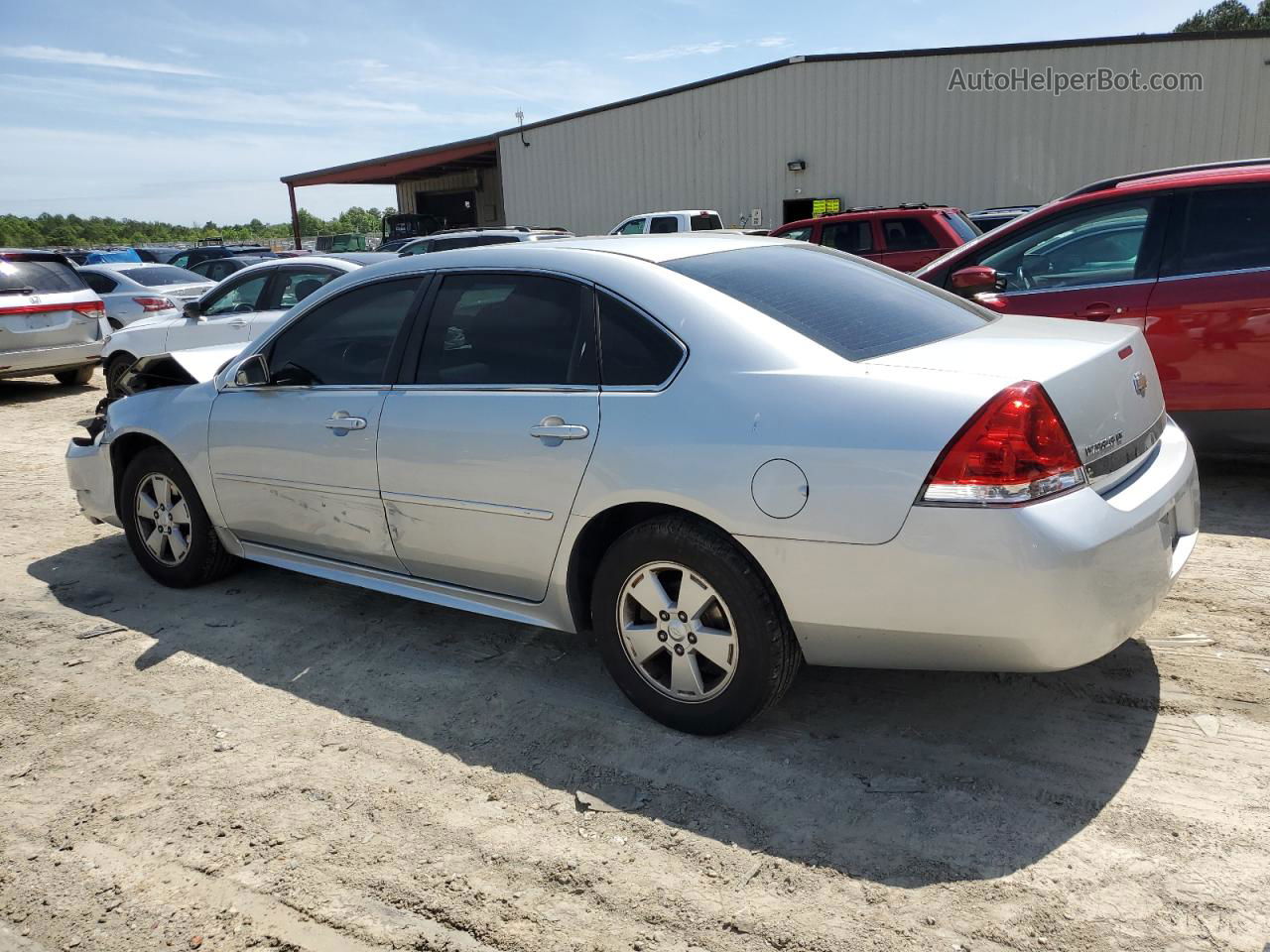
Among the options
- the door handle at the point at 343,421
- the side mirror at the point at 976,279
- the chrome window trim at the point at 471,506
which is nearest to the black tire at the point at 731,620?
the chrome window trim at the point at 471,506

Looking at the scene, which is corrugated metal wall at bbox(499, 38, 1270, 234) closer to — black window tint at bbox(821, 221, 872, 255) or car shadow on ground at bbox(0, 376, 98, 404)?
black window tint at bbox(821, 221, 872, 255)

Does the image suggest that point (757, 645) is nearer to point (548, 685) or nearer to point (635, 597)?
point (635, 597)

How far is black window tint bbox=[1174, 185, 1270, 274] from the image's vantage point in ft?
16.8

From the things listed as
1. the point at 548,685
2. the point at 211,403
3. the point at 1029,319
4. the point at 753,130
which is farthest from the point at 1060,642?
the point at 753,130

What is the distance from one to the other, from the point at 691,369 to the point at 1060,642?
132cm

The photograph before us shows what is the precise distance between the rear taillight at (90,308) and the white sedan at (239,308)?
6.48ft

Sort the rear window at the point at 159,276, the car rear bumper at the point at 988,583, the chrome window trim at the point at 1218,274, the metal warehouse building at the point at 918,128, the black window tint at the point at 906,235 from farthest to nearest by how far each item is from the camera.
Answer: the metal warehouse building at the point at 918,128
the rear window at the point at 159,276
the black window tint at the point at 906,235
the chrome window trim at the point at 1218,274
the car rear bumper at the point at 988,583

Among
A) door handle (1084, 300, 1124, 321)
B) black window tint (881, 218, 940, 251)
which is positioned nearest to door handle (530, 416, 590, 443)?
door handle (1084, 300, 1124, 321)

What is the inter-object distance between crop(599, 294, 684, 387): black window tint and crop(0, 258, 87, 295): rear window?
10.8 metres

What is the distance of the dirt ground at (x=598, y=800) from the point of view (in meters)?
2.41

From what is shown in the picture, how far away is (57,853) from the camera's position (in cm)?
283

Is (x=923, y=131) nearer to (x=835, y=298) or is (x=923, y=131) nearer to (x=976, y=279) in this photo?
(x=976, y=279)

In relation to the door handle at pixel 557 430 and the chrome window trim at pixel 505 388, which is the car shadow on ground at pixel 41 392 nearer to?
the chrome window trim at pixel 505 388

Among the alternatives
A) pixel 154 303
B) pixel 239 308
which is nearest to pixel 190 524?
pixel 239 308
